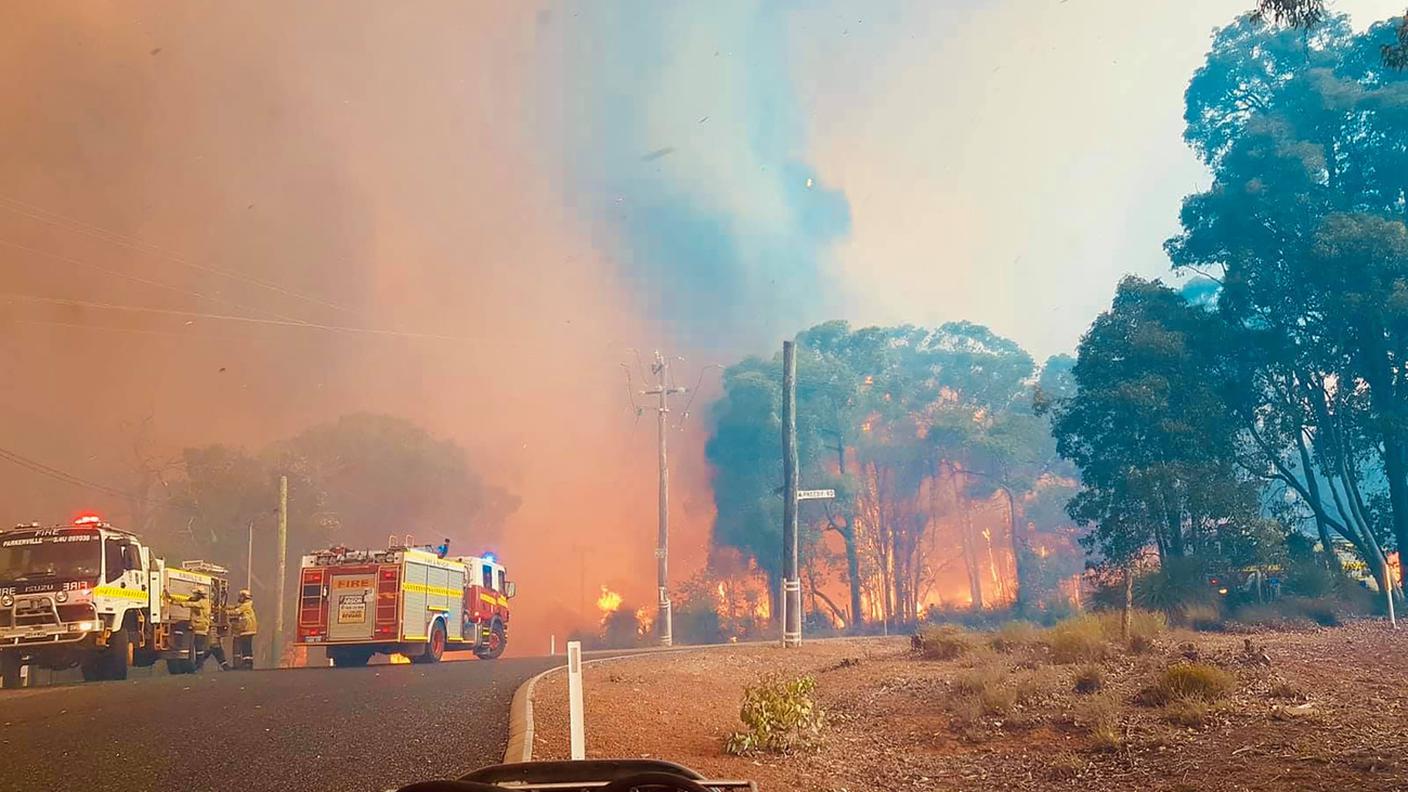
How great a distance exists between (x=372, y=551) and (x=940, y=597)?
2045 inches

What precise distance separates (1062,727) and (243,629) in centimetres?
2579

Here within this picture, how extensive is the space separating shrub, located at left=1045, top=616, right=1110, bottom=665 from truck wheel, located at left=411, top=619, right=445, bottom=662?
1655 cm

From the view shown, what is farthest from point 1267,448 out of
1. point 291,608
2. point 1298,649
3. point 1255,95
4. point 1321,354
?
point 291,608

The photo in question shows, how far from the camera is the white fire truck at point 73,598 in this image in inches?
829

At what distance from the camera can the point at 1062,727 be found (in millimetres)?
12203

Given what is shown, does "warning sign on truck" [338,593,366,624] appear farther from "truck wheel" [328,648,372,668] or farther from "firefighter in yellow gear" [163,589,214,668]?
"firefighter in yellow gear" [163,589,214,668]

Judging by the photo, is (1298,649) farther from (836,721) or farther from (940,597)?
(940,597)

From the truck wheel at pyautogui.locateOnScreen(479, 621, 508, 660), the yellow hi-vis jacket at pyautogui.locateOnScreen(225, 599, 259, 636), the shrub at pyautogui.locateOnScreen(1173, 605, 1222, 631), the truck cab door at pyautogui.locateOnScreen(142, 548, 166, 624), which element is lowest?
the truck wheel at pyautogui.locateOnScreen(479, 621, 508, 660)

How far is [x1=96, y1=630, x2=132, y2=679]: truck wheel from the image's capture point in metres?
22.2

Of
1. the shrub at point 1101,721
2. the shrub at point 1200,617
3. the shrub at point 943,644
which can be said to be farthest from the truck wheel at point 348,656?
the shrub at point 1200,617

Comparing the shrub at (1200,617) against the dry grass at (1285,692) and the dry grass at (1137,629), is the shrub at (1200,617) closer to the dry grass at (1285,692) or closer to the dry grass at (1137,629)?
the dry grass at (1137,629)

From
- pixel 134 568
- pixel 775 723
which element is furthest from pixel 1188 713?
pixel 134 568

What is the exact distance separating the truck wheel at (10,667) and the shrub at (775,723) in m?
16.8

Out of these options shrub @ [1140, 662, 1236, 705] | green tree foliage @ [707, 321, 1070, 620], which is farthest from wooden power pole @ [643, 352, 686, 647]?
shrub @ [1140, 662, 1236, 705]
